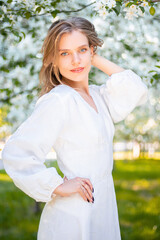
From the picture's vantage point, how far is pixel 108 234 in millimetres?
1737

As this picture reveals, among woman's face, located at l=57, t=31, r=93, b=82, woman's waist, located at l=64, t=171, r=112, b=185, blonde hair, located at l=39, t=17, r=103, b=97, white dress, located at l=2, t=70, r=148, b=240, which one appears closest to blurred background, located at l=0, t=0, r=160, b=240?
blonde hair, located at l=39, t=17, r=103, b=97

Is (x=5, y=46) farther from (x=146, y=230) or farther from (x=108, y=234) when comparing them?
(x=146, y=230)

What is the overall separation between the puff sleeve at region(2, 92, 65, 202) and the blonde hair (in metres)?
0.37

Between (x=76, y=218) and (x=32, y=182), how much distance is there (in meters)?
0.32

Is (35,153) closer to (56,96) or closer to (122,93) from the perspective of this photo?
Answer: (56,96)

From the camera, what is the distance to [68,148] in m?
1.64

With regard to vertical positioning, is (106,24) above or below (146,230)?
above

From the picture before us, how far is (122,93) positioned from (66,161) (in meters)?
0.65

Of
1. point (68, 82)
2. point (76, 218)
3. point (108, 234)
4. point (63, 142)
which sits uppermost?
point (68, 82)

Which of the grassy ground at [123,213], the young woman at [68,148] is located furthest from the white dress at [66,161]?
the grassy ground at [123,213]

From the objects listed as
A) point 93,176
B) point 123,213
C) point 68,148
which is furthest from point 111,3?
point 123,213

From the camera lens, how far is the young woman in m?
1.52

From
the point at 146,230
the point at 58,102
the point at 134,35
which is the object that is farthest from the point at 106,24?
the point at 146,230

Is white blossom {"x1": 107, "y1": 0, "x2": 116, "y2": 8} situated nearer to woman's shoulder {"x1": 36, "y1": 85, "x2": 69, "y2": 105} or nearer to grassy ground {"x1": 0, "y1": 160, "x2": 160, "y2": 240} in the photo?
woman's shoulder {"x1": 36, "y1": 85, "x2": 69, "y2": 105}
